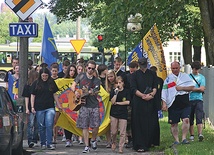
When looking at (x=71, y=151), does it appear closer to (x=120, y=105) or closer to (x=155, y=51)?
(x=120, y=105)

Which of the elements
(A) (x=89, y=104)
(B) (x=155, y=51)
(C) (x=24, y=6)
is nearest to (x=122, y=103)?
(A) (x=89, y=104)

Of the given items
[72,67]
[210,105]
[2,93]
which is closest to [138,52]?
[210,105]

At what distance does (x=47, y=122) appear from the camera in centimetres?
1461

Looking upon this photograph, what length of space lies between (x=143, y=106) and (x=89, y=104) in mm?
1126

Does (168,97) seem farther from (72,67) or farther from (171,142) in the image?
(72,67)

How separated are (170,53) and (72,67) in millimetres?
89889

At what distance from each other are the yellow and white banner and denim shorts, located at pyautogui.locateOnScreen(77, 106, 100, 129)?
0.80 m

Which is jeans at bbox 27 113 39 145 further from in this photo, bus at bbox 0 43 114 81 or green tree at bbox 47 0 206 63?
bus at bbox 0 43 114 81

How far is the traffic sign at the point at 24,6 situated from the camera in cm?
1538

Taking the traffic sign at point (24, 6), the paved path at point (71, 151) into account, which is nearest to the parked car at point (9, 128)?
the paved path at point (71, 151)

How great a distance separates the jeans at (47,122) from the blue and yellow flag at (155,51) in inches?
192

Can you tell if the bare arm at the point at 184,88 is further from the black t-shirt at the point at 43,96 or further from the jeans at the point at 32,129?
the jeans at the point at 32,129

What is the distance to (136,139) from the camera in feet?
47.2

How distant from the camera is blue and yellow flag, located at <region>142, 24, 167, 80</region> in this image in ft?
61.3
